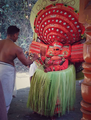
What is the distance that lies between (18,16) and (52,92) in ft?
16.9

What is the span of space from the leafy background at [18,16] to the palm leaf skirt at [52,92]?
14.5 feet

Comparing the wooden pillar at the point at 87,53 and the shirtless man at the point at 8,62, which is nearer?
the wooden pillar at the point at 87,53

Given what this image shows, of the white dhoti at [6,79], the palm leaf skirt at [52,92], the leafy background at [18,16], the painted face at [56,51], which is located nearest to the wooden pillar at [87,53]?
the palm leaf skirt at [52,92]

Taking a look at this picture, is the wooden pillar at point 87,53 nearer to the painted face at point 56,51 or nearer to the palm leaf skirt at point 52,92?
the palm leaf skirt at point 52,92

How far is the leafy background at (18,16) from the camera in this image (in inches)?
242

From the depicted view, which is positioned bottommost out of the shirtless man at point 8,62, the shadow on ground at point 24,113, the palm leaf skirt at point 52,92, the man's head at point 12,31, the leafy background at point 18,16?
the shadow on ground at point 24,113

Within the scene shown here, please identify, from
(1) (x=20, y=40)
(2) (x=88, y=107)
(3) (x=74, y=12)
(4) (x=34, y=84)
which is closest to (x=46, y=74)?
(4) (x=34, y=84)

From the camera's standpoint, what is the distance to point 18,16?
641 cm

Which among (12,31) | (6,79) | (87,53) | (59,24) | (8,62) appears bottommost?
(6,79)

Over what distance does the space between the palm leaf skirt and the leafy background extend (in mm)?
4418

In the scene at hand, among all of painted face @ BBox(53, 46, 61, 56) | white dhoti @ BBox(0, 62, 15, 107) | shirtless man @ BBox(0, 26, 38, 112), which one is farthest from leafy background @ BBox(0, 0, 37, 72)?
white dhoti @ BBox(0, 62, 15, 107)

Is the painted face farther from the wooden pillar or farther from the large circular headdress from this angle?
the wooden pillar

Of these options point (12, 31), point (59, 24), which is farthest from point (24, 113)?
point (59, 24)

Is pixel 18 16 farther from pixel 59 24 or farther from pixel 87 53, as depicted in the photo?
pixel 87 53
